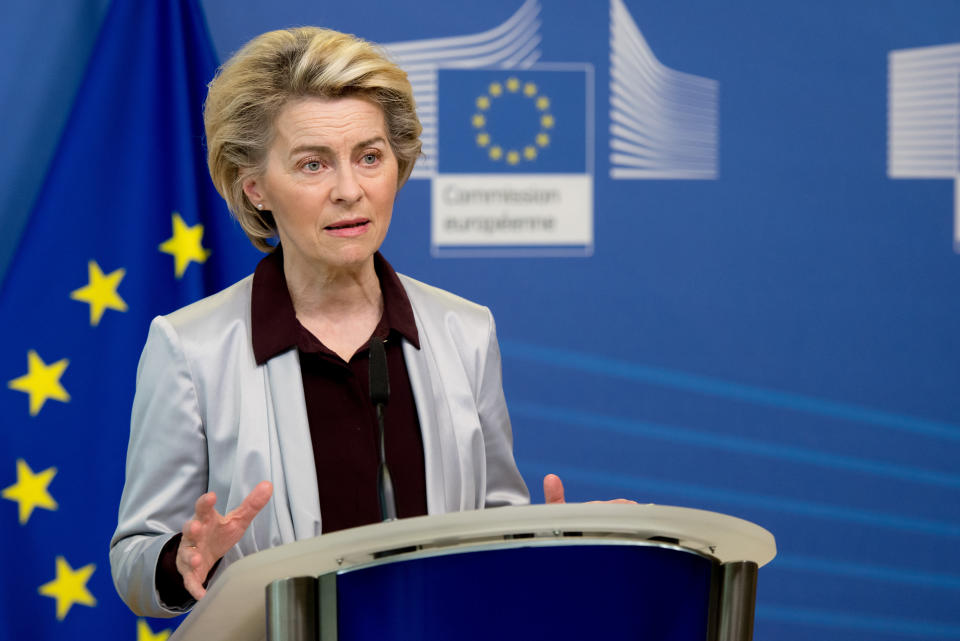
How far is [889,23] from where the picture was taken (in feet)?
9.87

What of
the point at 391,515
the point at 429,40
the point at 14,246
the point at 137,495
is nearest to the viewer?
the point at 391,515

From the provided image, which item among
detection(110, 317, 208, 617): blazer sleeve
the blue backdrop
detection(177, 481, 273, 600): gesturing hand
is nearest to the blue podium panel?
detection(177, 481, 273, 600): gesturing hand

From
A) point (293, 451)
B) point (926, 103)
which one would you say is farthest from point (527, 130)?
point (293, 451)

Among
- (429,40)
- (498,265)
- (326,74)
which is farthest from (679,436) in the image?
(326,74)

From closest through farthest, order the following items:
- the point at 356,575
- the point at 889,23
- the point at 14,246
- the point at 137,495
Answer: the point at 356,575
the point at 137,495
the point at 14,246
the point at 889,23

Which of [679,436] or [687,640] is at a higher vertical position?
[687,640]

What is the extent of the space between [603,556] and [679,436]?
6.90 feet

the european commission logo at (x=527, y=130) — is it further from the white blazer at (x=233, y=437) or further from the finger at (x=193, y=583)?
the finger at (x=193, y=583)

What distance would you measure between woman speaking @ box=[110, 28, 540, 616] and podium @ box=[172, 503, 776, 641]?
70 cm

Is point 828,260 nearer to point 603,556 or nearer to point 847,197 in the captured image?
point 847,197

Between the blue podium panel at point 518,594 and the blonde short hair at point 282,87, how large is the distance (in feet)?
3.38

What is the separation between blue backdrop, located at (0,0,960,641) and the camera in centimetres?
290

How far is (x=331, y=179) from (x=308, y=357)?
0.96 ft

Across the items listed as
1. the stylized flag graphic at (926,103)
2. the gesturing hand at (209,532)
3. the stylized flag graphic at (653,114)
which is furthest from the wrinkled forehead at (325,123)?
the stylized flag graphic at (926,103)
